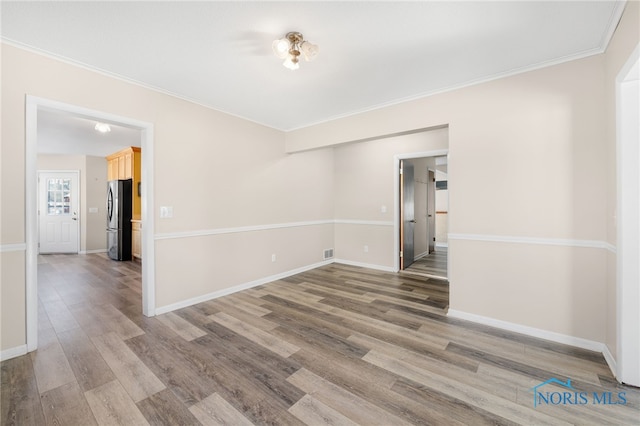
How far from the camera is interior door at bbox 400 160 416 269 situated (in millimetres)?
4891

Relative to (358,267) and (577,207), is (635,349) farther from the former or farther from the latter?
(358,267)

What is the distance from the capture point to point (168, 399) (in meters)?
1.71

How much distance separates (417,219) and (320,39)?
15.3 feet

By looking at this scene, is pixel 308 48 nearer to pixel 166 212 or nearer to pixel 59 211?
pixel 166 212

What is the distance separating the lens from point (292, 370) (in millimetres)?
2010

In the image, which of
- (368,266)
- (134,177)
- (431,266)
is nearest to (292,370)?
(368,266)

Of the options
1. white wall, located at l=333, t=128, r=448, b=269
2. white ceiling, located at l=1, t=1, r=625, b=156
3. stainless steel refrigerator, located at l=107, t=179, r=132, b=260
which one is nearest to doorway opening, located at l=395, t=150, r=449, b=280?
white wall, located at l=333, t=128, r=448, b=269

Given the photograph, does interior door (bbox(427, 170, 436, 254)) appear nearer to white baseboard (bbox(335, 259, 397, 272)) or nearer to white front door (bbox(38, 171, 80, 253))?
white baseboard (bbox(335, 259, 397, 272))

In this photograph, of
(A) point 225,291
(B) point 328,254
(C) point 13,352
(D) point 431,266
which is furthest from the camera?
(B) point 328,254

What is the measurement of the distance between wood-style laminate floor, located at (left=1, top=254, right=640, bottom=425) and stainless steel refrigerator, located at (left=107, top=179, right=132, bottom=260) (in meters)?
2.92

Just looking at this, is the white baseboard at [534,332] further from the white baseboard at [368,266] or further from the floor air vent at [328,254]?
the floor air vent at [328,254]

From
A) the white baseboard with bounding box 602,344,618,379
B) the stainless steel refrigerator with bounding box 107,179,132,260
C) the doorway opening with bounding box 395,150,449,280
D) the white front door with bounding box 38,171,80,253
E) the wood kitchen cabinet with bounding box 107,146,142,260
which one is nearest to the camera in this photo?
the white baseboard with bounding box 602,344,618,379

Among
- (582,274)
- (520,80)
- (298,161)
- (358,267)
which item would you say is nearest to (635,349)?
(582,274)

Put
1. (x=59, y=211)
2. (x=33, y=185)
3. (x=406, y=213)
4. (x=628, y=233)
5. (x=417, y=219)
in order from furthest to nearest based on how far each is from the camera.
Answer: (x=59, y=211)
(x=417, y=219)
(x=406, y=213)
(x=33, y=185)
(x=628, y=233)
